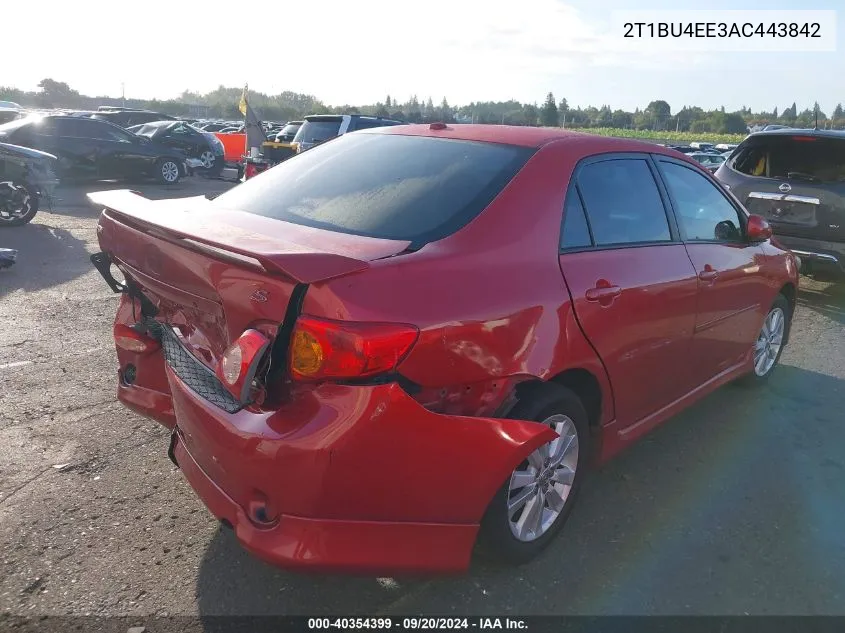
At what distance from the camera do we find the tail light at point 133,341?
9.62ft

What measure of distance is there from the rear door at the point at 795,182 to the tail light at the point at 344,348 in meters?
6.57

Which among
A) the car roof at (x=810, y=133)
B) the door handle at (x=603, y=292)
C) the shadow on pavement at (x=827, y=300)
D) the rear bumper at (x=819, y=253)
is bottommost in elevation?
the shadow on pavement at (x=827, y=300)

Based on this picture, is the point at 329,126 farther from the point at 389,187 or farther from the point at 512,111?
the point at 512,111

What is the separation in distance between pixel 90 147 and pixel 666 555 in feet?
51.2

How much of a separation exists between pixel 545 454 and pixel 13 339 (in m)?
4.22

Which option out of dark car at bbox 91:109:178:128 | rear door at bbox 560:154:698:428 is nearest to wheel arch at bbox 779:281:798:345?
rear door at bbox 560:154:698:428

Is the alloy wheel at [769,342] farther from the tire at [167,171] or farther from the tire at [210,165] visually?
the tire at [210,165]

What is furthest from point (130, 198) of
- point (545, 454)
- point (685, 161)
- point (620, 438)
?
point (685, 161)

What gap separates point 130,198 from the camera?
302cm

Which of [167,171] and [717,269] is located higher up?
[717,269]

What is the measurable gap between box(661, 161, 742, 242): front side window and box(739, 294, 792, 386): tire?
2.95 feet

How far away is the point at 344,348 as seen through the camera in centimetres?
201

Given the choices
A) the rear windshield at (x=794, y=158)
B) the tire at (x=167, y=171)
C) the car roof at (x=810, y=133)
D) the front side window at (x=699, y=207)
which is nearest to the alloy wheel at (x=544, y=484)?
the front side window at (x=699, y=207)

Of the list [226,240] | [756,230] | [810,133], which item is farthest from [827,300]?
[226,240]
